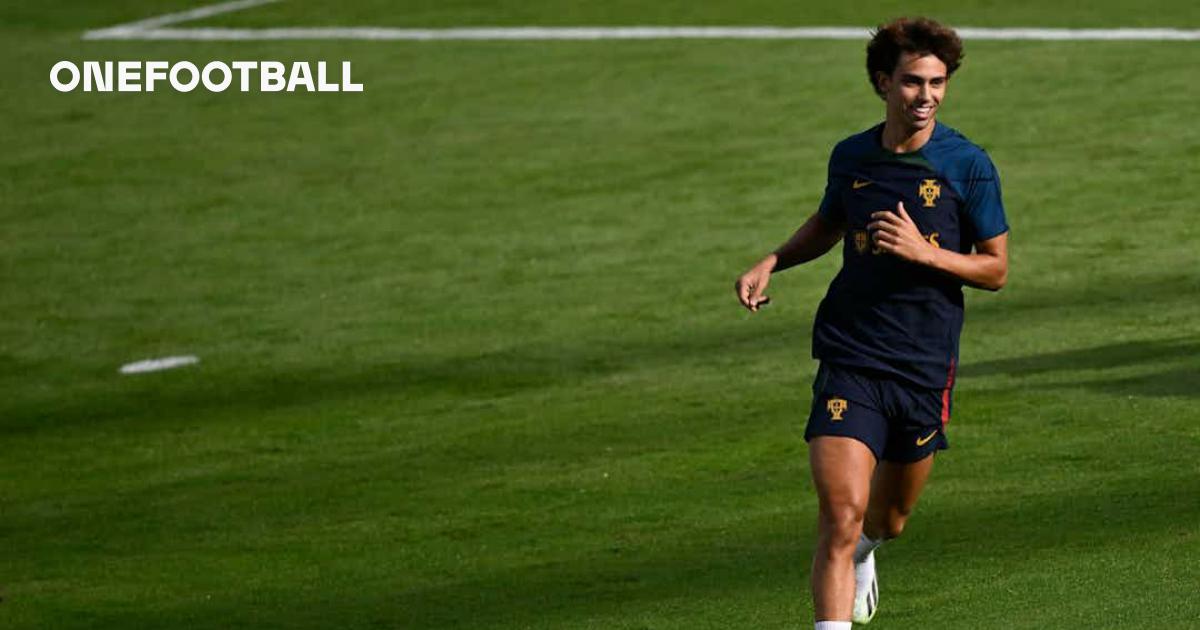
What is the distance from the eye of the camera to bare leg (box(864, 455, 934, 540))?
7.80 m

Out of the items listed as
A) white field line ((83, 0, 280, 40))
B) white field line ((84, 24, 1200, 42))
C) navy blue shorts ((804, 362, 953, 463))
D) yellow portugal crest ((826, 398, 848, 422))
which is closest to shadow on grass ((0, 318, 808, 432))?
navy blue shorts ((804, 362, 953, 463))

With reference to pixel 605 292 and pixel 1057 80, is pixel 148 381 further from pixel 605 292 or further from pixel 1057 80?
pixel 1057 80

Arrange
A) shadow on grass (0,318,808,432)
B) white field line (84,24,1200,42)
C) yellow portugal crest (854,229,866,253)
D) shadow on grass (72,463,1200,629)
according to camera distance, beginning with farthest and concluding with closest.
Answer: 1. white field line (84,24,1200,42)
2. shadow on grass (0,318,808,432)
3. shadow on grass (72,463,1200,629)
4. yellow portugal crest (854,229,866,253)

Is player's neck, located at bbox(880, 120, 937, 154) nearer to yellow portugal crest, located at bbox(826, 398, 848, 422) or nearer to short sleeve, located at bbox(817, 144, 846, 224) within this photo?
short sleeve, located at bbox(817, 144, 846, 224)

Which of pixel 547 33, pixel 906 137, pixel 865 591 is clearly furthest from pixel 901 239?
pixel 547 33

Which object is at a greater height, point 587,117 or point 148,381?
point 587,117

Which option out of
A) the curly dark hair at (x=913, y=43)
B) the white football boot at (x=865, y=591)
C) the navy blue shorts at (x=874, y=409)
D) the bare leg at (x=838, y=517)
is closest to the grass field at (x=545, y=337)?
the white football boot at (x=865, y=591)

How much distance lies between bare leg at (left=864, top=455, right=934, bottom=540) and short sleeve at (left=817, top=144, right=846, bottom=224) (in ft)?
2.72

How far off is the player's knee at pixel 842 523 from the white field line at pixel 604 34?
18.3m

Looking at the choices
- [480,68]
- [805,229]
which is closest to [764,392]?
[805,229]

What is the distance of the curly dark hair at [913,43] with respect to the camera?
7172 millimetres

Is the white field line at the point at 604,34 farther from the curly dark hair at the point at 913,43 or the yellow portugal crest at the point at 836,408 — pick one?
the yellow portugal crest at the point at 836,408

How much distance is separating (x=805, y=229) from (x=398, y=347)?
924 centimetres

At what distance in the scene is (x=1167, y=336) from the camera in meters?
14.9
